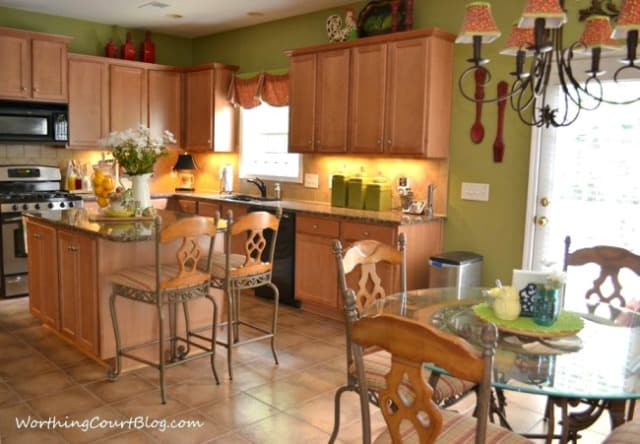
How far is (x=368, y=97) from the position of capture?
4.83 m

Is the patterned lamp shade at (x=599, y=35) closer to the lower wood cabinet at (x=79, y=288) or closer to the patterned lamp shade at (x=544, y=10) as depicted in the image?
the patterned lamp shade at (x=544, y=10)

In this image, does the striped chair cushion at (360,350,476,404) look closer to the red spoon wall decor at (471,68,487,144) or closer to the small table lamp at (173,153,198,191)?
the red spoon wall decor at (471,68,487,144)

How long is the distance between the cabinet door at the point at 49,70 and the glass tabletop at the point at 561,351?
4617 millimetres

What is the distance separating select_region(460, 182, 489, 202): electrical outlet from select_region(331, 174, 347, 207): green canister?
3.55 feet

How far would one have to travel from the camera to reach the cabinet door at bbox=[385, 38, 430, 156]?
14.7ft

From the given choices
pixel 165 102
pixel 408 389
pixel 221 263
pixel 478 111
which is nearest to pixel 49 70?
pixel 165 102

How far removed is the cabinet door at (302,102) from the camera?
17.4 feet

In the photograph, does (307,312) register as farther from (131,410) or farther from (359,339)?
(359,339)

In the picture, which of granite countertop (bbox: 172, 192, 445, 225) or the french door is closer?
the french door

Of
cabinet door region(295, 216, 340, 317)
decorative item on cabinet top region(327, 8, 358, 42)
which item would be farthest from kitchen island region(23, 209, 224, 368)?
decorative item on cabinet top region(327, 8, 358, 42)

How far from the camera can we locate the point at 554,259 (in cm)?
420

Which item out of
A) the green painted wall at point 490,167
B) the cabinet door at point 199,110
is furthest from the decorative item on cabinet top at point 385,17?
the cabinet door at point 199,110

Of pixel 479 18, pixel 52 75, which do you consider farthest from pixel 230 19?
pixel 479 18

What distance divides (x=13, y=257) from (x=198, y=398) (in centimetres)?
310
